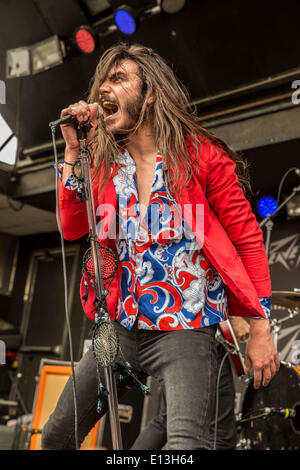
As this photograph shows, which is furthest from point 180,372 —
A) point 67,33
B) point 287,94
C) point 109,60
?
point 67,33

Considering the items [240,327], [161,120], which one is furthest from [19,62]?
[161,120]

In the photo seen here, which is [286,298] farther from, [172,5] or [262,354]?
[172,5]

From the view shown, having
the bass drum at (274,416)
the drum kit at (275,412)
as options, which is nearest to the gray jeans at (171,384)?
the drum kit at (275,412)

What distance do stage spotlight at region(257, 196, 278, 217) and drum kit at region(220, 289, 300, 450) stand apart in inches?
59.9

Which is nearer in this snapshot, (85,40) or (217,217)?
(217,217)

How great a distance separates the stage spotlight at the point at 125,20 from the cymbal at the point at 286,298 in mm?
2847

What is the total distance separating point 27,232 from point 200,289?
6.18 m

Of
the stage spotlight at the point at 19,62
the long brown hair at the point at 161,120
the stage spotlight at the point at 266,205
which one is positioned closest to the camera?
the long brown hair at the point at 161,120

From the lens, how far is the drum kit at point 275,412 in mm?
2896

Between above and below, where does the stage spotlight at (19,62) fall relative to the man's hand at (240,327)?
above

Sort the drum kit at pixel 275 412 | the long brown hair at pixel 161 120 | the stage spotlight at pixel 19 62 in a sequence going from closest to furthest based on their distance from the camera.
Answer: the long brown hair at pixel 161 120, the drum kit at pixel 275 412, the stage spotlight at pixel 19 62

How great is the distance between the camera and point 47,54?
4.86 meters

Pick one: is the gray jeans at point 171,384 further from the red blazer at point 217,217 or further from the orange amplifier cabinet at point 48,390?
the orange amplifier cabinet at point 48,390

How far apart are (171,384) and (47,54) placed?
4.37m
